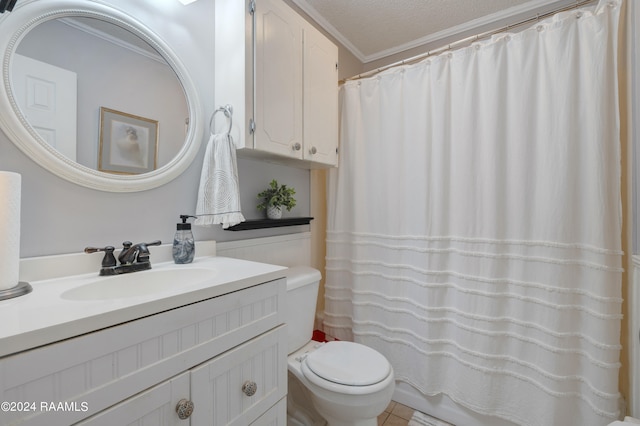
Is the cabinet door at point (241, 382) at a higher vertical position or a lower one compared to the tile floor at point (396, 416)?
higher

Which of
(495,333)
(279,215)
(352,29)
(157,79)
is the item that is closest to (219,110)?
(157,79)

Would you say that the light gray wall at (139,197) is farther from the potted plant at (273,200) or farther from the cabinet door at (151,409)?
the cabinet door at (151,409)

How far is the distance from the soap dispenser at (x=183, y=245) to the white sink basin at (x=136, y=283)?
68 millimetres

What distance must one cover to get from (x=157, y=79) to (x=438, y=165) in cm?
144

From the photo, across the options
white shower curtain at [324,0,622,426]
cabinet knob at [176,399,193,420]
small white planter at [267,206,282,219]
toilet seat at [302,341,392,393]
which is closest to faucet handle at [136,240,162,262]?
cabinet knob at [176,399,193,420]

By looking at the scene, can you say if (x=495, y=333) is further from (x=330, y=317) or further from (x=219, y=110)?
(x=219, y=110)

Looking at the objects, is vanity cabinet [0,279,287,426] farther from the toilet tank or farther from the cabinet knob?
the toilet tank

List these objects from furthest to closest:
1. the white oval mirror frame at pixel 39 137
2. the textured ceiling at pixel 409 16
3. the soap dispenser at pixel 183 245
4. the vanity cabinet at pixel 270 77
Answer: the textured ceiling at pixel 409 16, the vanity cabinet at pixel 270 77, the soap dispenser at pixel 183 245, the white oval mirror frame at pixel 39 137

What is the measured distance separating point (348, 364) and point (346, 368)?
3 centimetres

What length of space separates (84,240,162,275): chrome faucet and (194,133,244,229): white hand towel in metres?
0.25

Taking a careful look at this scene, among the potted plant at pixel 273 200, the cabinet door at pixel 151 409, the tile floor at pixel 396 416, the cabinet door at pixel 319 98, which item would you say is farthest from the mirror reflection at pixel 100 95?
the tile floor at pixel 396 416

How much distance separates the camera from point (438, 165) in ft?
5.09

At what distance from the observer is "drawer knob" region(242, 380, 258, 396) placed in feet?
2.77

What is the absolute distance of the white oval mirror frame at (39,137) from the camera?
822mm
